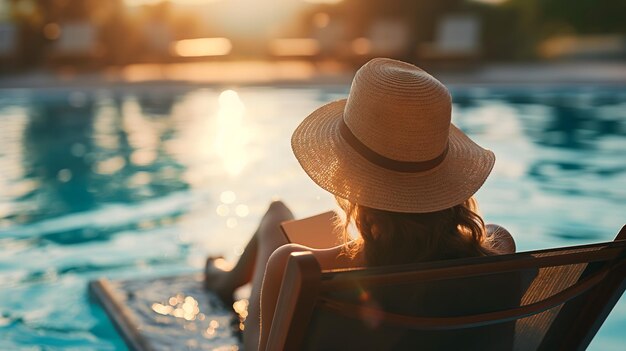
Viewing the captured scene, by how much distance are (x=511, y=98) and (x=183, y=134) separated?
507 cm

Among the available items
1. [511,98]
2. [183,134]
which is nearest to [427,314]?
[183,134]

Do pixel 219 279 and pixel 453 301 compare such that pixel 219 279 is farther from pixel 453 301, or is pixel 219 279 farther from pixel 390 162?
pixel 453 301

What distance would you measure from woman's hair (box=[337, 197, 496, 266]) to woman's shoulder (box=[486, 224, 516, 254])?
19 centimetres

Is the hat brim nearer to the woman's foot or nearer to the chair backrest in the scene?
the chair backrest

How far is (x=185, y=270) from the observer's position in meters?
4.43

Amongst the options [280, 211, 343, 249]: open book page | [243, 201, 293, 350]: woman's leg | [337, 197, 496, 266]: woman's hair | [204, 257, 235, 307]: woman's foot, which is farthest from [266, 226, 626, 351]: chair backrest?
[204, 257, 235, 307]: woman's foot

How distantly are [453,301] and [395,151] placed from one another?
341 millimetres

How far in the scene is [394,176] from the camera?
1.67 meters

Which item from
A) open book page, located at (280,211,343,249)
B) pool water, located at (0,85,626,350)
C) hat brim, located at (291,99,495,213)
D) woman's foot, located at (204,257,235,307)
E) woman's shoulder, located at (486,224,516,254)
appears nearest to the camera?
hat brim, located at (291,99,495,213)

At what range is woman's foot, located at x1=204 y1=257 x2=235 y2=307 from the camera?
311 cm

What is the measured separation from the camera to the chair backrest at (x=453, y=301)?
1387 millimetres

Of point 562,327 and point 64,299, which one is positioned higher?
point 562,327

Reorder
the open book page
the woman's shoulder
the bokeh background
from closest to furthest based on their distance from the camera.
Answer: the woman's shoulder, the open book page, the bokeh background

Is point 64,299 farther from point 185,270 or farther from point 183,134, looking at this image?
point 183,134
